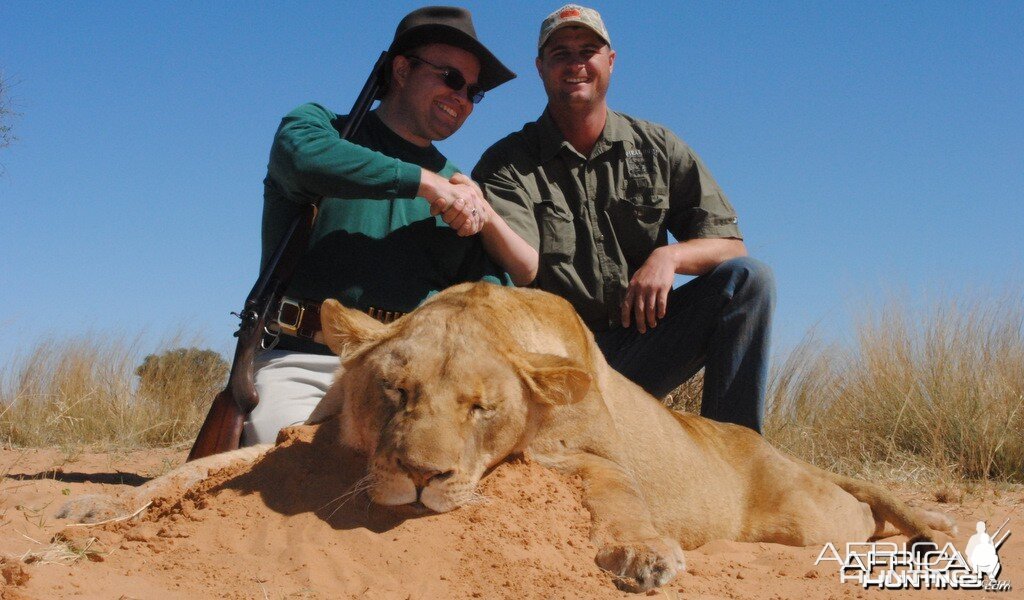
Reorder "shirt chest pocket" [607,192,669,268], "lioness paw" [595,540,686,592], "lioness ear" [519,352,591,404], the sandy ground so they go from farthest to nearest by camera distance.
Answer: "shirt chest pocket" [607,192,669,268]
"lioness ear" [519,352,591,404]
"lioness paw" [595,540,686,592]
the sandy ground

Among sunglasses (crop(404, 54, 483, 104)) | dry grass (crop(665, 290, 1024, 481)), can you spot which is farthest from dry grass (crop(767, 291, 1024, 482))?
sunglasses (crop(404, 54, 483, 104))

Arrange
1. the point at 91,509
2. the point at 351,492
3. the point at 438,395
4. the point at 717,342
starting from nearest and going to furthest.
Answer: the point at 438,395
the point at 351,492
the point at 91,509
the point at 717,342

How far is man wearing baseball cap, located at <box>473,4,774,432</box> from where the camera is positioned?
5957 millimetres

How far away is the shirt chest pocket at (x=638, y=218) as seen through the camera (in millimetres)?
6289

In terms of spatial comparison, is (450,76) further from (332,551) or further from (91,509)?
(332,551)

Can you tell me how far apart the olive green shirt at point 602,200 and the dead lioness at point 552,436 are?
1.54 meters

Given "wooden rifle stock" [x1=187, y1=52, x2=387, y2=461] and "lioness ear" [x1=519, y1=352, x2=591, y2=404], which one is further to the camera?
"wooden rifle stock" [x1=187, y1=52, x2=387, y2=461]

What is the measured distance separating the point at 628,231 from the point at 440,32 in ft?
5.48

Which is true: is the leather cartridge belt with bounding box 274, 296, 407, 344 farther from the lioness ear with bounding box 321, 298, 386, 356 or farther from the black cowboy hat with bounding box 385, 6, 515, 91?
the black cowboy hat with bounding box 385, 6, 515, 91

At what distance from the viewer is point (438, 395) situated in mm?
3354

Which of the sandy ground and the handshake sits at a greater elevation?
the handshake

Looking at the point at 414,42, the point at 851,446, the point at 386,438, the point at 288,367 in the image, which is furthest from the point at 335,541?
the point at 851,446

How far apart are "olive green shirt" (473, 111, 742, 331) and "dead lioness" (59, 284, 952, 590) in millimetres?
1538

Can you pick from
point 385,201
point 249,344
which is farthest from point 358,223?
point 249,344
